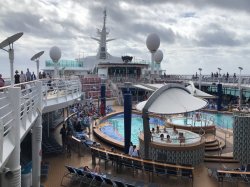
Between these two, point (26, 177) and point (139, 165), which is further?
point (139, 165)

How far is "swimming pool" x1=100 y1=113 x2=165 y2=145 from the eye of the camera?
14.8 m

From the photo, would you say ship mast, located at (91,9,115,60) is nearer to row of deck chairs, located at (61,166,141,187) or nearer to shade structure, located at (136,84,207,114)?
shade structure, located at (136,84,207,114)

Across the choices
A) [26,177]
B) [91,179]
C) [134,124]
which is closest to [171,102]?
[91,179]

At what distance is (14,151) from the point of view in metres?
3.96

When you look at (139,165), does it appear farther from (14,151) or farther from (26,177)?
(14,151)

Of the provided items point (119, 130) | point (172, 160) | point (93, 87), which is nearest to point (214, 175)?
point (172, 160)

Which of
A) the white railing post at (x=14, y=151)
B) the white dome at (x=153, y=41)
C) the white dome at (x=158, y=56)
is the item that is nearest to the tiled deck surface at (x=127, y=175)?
the white railing post at (x=14, y=151)

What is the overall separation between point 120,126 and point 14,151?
13.5 meters

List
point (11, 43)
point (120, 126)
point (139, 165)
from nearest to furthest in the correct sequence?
point (11, 43)
point (139, 165)
point (120, 126)

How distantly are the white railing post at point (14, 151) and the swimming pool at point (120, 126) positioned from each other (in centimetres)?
984

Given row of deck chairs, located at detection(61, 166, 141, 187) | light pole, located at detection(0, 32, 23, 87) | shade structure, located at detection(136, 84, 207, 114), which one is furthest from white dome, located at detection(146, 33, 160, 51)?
light pole, located at detection(0, 32, 23, 87)

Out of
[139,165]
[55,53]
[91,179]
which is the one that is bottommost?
[91,179]

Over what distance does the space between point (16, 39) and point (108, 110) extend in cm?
1563

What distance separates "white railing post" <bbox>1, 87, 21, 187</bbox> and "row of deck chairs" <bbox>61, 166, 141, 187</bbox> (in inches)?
161
